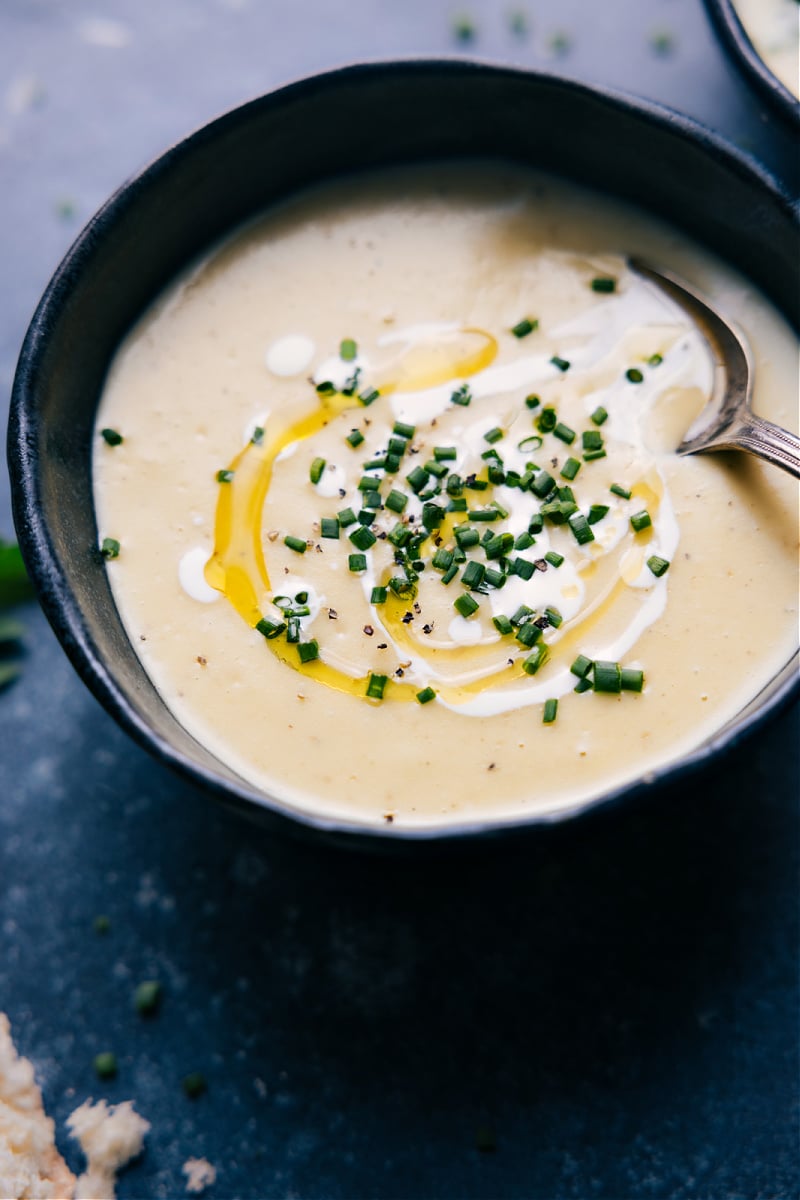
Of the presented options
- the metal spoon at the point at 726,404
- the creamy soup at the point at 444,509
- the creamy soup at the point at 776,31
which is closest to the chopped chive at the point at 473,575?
the creamy soup at the point at 444,509

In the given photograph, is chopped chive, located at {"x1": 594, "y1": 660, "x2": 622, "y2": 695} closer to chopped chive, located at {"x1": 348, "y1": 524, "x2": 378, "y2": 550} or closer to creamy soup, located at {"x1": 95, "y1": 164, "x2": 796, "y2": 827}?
creamy soup, located at {"x1": 95, "y1": 164, "x2": 796, "y2": 827}

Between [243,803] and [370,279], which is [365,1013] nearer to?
[243,803]

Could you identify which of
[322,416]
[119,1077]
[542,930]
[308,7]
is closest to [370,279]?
[322,416]

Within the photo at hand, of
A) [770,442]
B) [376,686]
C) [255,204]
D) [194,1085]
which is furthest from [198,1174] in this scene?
[255,204]

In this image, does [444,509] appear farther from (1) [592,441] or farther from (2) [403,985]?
(2) [403,985]

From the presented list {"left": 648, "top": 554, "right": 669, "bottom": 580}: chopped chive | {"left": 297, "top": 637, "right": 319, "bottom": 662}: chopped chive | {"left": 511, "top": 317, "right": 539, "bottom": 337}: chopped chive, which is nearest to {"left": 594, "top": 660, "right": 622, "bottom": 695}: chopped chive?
{"left": 648, "top": 554, "right": 669, "bottom": 580}: chopped chive

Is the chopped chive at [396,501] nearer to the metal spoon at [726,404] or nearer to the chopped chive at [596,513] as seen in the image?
the chopped chive at [596,513]
